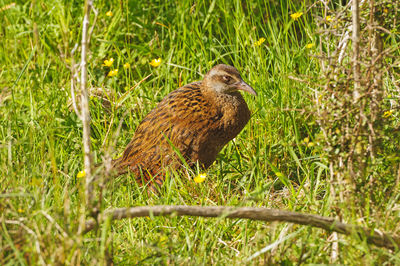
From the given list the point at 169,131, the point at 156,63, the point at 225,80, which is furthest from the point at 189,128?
the point at 156,63

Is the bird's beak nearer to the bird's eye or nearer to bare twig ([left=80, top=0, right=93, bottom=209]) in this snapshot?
the bird's eye

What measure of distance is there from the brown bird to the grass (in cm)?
18

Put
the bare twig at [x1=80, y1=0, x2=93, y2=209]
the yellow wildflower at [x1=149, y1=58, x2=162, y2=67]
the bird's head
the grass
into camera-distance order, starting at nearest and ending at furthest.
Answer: the bare twig at [x1=80, y1=0, x2=93, y2=209] → the grass → the bird's head → the yellow wildflower at [x1=149, y1=58, x2=162, y2=67]

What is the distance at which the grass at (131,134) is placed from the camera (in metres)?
2.76

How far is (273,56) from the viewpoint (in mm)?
4852

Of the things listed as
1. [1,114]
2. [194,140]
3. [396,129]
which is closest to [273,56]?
[194,140]

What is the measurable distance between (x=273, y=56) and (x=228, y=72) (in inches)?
22.2

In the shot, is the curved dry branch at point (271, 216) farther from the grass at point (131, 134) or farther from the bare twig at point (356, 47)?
the bare twig at point (356, 47)

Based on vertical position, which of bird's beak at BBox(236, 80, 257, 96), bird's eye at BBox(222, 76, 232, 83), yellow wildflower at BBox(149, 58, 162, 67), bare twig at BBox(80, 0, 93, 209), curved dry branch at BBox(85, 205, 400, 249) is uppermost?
bare twig at BBox(80, 0, 93, 209)

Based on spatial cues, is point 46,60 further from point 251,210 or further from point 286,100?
point 251,210

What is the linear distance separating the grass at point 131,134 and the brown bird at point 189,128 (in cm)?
18

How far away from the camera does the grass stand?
276 centimetres

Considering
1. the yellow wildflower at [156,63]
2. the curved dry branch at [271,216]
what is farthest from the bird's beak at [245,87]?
the curved dry branch at [271,216]

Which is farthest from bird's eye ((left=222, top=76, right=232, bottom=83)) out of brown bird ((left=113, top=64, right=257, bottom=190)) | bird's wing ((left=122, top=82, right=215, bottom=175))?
bird's wing ((left=122, top=82, right=215, bottom=175))
